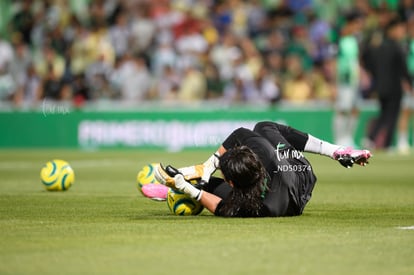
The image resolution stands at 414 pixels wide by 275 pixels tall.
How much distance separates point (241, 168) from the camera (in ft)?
31.4

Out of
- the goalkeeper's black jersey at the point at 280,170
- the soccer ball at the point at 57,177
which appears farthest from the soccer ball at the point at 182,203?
the soccer ball at the point at 57,177

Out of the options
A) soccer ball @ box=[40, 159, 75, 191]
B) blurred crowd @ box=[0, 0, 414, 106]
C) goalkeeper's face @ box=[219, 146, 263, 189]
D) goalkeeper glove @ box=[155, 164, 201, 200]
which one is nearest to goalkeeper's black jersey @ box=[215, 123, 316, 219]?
goalkeeper's face @ box=[219, 146, 263, 189]

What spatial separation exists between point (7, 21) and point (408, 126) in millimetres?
13334

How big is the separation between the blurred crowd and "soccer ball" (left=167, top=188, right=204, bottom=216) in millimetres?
17249

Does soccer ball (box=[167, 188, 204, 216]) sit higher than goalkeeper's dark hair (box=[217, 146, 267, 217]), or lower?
lower

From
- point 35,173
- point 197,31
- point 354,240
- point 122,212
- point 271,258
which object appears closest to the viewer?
point 271,258

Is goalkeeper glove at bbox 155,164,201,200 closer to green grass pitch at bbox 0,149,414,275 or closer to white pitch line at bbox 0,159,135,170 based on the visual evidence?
green grass pitch at bbox 0,149,414,275

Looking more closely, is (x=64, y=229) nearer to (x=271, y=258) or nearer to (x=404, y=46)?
(x=271, y=258)

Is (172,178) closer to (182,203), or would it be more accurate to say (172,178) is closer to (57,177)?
(182,203)

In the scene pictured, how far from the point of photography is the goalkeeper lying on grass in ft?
31.9

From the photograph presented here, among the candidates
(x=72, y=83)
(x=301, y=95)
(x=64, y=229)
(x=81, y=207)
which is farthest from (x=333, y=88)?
(x=64, y=229)

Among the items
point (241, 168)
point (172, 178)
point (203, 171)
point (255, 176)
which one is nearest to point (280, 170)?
point (255, 176)

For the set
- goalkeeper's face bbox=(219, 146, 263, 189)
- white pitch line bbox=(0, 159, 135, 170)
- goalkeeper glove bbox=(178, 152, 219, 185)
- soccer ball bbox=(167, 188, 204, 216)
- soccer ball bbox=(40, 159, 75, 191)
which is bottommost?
white pitch line bbox=(0, 159, 135, 170)

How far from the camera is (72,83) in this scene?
94.6 feet
